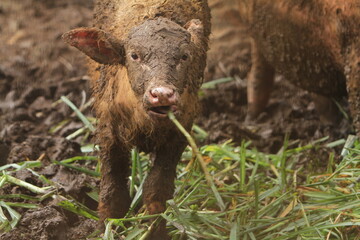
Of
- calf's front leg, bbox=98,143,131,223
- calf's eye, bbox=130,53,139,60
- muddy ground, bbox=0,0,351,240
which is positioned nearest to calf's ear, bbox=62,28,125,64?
calf's eye, bbox=130,53,139,60

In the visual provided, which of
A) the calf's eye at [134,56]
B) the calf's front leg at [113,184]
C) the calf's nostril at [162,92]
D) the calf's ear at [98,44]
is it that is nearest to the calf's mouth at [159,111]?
the calf's nostril at [162,92]

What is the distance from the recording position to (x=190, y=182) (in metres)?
4.95

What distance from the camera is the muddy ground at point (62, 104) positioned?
4848 millimetres

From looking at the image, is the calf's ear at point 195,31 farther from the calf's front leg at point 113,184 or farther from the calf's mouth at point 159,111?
the calf's front leg at point 113,184

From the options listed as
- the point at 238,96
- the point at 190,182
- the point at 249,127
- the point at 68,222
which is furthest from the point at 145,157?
the point at 238,96

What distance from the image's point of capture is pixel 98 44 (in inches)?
156

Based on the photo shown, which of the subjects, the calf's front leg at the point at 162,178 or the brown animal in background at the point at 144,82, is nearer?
the brown animal in background at the point at 144,82

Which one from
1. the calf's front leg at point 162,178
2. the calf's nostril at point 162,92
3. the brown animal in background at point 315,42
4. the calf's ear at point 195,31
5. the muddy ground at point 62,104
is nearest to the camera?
the calf's nostril at point 162,92

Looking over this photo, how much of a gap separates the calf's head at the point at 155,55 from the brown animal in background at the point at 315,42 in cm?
151

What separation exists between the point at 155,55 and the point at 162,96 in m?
0.30

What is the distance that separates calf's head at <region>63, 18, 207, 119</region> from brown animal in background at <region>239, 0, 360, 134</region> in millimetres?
1515

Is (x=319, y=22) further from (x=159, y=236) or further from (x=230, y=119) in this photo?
(x=159, y=236)

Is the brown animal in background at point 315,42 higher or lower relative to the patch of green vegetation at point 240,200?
higher

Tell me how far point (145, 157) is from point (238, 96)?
199cm
